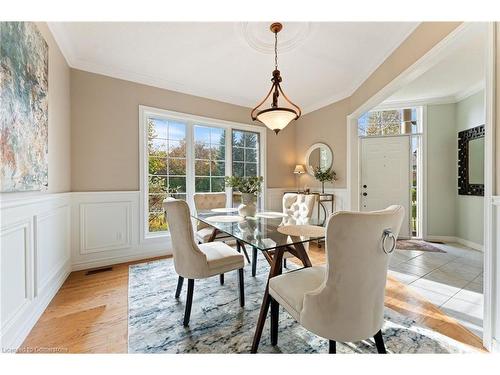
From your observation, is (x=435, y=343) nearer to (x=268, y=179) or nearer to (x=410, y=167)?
(x=268, y=179)

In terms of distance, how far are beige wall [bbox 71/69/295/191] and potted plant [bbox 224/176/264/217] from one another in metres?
1.64

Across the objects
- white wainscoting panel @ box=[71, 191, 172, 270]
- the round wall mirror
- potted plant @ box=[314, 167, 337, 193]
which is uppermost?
the round wall mirror

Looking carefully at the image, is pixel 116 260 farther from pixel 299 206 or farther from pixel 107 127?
pixel 299 206

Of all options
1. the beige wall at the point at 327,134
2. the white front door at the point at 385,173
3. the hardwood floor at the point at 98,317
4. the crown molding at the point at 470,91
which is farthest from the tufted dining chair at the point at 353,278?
the crown molding at the point at 470,91

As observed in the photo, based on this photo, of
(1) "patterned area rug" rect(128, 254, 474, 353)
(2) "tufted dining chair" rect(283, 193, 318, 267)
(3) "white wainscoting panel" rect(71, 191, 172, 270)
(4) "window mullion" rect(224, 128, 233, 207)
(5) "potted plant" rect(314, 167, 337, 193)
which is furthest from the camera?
(4) "window mullion" rect(224, 128, 233, 207)

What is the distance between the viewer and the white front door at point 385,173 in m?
4.03

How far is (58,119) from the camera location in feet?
7.29

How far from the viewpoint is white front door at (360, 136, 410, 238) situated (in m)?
4.03

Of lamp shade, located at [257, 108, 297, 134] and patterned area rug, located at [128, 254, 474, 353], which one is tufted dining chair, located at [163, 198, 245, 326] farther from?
lamp shade, located at [257, 108, 297, 134]

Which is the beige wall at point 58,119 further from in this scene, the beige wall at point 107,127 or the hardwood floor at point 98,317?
the hardwood floor at point 98,317

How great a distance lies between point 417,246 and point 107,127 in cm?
500

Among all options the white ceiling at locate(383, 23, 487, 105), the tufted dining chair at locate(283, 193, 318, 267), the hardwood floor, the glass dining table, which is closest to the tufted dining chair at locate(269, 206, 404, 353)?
the glass dining table

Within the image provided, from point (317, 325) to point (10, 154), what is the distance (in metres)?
2.00
